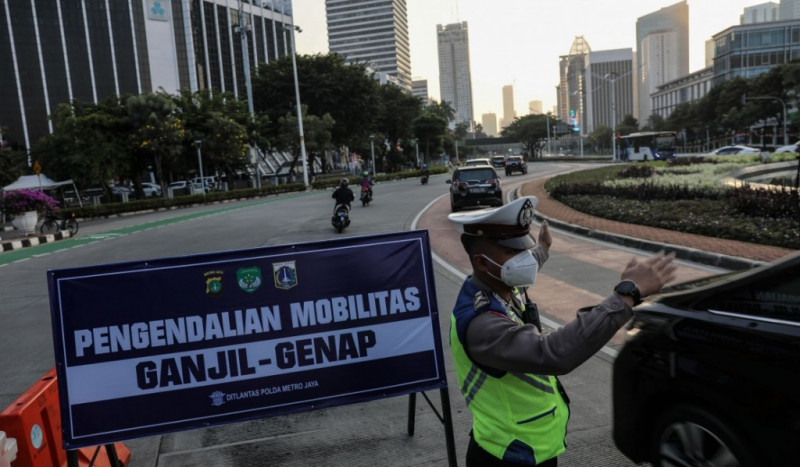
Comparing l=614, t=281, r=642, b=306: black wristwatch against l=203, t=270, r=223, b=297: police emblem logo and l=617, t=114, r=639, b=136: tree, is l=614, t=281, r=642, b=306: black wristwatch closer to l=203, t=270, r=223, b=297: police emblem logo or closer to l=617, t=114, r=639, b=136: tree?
l=203, t=270, r=223, b=297: police emblem logo

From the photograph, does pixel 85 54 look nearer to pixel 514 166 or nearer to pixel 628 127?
pixel 514 166

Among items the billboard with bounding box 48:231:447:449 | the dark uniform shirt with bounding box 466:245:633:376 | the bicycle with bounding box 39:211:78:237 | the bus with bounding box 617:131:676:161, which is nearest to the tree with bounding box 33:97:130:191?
the bicycle with bounding box 39:211:78:237

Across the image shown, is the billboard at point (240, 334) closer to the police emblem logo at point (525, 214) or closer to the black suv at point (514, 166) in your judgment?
the police emblem logo at point (525, 214)

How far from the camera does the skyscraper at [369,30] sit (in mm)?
174250

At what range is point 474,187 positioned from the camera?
19062 millimetres

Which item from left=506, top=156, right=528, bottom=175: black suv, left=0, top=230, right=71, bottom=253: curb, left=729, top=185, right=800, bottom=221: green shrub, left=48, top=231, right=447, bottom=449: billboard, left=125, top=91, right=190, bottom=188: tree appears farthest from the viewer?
left=506, top=156, right=528, bottom=175: black suv

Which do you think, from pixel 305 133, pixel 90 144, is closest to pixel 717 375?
pixel 90 144

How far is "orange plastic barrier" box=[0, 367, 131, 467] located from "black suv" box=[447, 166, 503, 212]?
15.7 metres

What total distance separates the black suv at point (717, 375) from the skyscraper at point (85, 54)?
7101 cm

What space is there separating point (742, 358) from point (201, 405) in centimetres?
269

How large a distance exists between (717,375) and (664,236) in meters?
9.78

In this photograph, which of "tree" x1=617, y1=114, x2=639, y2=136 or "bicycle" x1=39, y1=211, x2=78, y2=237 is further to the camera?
"tree" x1=617, y1=114, x2=639, y2=136

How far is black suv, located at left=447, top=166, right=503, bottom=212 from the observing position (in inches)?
750

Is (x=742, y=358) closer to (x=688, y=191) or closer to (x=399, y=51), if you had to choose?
(x=688, y=191)
